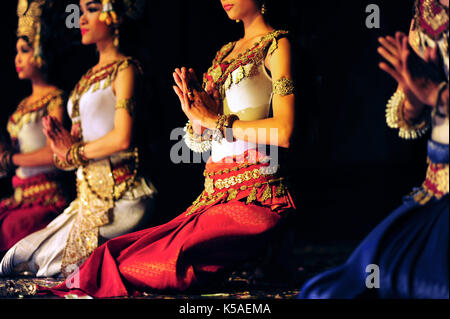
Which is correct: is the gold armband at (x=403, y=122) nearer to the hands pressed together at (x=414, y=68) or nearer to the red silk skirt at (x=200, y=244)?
the hands pressed together at (x=414, y=68)

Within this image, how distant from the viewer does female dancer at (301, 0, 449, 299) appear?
1570mm

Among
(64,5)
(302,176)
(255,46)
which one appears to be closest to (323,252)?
(302,176)

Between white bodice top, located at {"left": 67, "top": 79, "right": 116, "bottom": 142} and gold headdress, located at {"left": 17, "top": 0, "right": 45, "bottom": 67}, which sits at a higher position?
gold headdress, located at {"left": 17, "top": 0, "right": 45, "bottom": 67}

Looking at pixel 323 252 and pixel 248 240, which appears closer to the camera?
pixel 248 240

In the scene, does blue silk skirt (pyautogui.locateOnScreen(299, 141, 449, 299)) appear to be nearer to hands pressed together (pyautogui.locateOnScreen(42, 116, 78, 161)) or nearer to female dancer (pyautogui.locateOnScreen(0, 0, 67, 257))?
hands pressed together (pyautogui.locateOnScreen(42, 116, 78, 161))

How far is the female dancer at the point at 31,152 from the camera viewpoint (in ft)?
9.78

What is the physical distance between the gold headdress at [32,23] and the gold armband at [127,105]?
0.81 m

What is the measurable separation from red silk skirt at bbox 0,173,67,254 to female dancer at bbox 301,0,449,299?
170 centimetres

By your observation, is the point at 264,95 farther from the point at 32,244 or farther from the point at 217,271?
the point at 32,244

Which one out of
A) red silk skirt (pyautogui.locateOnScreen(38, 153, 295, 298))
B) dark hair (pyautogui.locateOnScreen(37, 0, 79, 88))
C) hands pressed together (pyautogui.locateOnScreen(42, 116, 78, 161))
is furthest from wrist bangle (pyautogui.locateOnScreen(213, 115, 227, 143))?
dark hair (pyautogui.locateOnScreen(37, 0, 79, 88))

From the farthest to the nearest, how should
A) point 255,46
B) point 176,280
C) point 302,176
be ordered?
1. point 302,176
2. point 255,46
3. point 176,280

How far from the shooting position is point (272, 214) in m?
2.12

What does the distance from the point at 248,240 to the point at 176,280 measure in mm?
280
